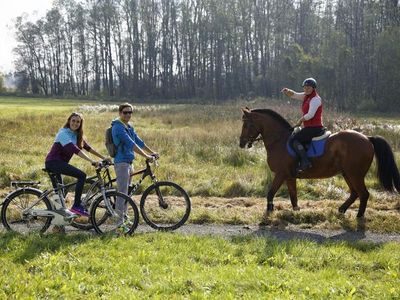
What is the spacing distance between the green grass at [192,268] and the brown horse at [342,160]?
2.29m

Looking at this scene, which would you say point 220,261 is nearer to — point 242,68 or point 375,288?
point 375,288

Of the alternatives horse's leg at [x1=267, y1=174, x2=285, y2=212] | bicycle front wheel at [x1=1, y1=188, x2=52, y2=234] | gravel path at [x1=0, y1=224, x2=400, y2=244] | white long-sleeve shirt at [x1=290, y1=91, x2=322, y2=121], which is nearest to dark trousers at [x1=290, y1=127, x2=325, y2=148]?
white long-sleeve shirt at [x1=290, y1=91, x2=322, y2=121]

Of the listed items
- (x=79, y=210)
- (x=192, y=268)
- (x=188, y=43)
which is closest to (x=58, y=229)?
(x=79, y=210)

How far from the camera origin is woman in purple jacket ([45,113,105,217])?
7660 millimetres

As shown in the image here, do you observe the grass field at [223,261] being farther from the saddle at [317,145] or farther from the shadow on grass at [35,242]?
the saddle at [317,145]

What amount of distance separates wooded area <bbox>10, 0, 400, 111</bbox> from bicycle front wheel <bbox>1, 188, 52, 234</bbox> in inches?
2055

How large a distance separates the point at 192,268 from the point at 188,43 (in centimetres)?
6960

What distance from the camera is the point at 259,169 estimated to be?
1423 cm

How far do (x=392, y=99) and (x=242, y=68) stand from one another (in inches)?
1062

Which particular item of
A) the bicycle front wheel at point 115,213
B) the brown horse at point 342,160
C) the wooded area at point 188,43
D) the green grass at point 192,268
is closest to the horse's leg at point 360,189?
the brown horse at point 342,160

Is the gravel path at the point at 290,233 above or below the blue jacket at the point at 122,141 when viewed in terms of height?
below

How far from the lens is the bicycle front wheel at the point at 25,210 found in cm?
788

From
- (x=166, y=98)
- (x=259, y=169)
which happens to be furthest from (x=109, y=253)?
(x=166, y=98)

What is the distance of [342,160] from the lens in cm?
937
